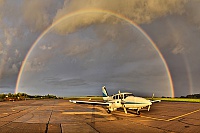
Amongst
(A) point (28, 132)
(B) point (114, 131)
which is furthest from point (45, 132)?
Answer: (B) point (114, 131)

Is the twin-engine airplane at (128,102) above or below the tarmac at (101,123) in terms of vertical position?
above

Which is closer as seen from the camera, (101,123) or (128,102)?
(101,123)

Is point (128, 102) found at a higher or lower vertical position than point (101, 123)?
higher

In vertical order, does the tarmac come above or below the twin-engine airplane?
below

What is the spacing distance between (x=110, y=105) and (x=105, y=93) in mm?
10912

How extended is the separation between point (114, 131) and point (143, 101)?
9.65 meters

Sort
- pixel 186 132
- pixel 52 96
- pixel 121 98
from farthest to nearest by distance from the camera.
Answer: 1. pixel 52 96
2. pixel 121 98
3. pixel 186 132

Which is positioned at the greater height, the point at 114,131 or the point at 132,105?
the point at 132,105

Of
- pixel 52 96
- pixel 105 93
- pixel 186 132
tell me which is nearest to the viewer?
pixel 186 132

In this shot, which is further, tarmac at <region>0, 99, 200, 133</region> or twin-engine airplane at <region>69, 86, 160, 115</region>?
twin-engine airplane at <region>69, 86, 160, 115</region>

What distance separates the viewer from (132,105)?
22.3 meters

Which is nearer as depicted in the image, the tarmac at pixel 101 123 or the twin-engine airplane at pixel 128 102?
the tarmac at pixel 101 123

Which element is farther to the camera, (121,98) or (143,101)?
(121,98)

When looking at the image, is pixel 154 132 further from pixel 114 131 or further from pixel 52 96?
pixel 52 96
